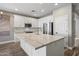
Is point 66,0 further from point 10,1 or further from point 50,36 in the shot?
point 10,1

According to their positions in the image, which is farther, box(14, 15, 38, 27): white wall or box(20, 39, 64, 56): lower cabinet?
box(14, 15, 38, 27): white wall

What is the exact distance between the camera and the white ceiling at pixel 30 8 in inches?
68.8

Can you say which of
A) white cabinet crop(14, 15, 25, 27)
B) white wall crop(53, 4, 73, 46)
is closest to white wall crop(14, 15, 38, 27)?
white cabinet crop(14, 15, 25, 27)

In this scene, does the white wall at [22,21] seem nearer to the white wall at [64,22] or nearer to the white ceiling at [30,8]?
the white ceiling at [30,8]

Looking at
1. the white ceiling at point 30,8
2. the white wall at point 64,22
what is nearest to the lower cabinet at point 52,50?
the white wall at point 64,22

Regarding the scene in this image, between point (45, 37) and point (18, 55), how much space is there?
0.79 m

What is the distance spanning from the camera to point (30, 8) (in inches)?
70.8

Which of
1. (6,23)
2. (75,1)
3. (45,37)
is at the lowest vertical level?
(45,37)

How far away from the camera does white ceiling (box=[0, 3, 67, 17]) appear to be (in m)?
1.75

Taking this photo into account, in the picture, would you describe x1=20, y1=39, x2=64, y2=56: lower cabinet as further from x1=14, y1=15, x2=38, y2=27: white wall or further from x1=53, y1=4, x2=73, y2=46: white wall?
x1=14, y1=15, x2=38, y2=27: white wall

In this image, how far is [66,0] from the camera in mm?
1814

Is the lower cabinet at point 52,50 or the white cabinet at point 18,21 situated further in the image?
the white cabinet at point 18,21

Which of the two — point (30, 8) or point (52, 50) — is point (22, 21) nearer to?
point (30, 8)

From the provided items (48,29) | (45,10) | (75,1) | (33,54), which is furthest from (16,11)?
(75,1)
